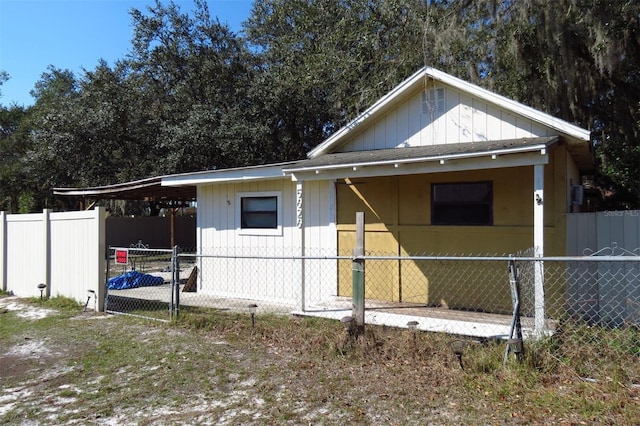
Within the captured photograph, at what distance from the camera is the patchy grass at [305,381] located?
12.5 ft

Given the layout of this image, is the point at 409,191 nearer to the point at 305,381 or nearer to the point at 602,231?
the point at 602,231

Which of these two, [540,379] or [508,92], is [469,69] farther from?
[540,379]

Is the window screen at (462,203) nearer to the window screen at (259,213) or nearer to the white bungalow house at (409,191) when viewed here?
the white bungalow house at (409,191)

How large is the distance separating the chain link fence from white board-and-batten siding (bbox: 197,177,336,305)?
0.03 m

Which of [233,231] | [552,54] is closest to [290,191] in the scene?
[233,231]

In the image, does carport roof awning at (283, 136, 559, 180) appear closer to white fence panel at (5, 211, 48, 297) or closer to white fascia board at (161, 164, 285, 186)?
white fascia board at (161, 164, 285, 186)

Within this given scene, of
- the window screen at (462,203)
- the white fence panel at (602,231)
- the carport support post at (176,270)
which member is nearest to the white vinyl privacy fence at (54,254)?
the carport support post at (176,270)

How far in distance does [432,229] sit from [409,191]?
78 cm

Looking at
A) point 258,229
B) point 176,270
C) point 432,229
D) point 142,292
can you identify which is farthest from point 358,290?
point 142,292

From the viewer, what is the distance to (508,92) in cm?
1295

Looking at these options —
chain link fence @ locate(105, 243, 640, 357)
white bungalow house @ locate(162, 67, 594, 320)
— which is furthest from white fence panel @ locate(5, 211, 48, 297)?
white bungalow house @ locate(162, 67, 594, 320)

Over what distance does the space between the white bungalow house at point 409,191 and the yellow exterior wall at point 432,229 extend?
0.06ft

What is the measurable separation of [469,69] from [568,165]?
563 cm

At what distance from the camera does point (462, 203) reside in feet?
25.2
